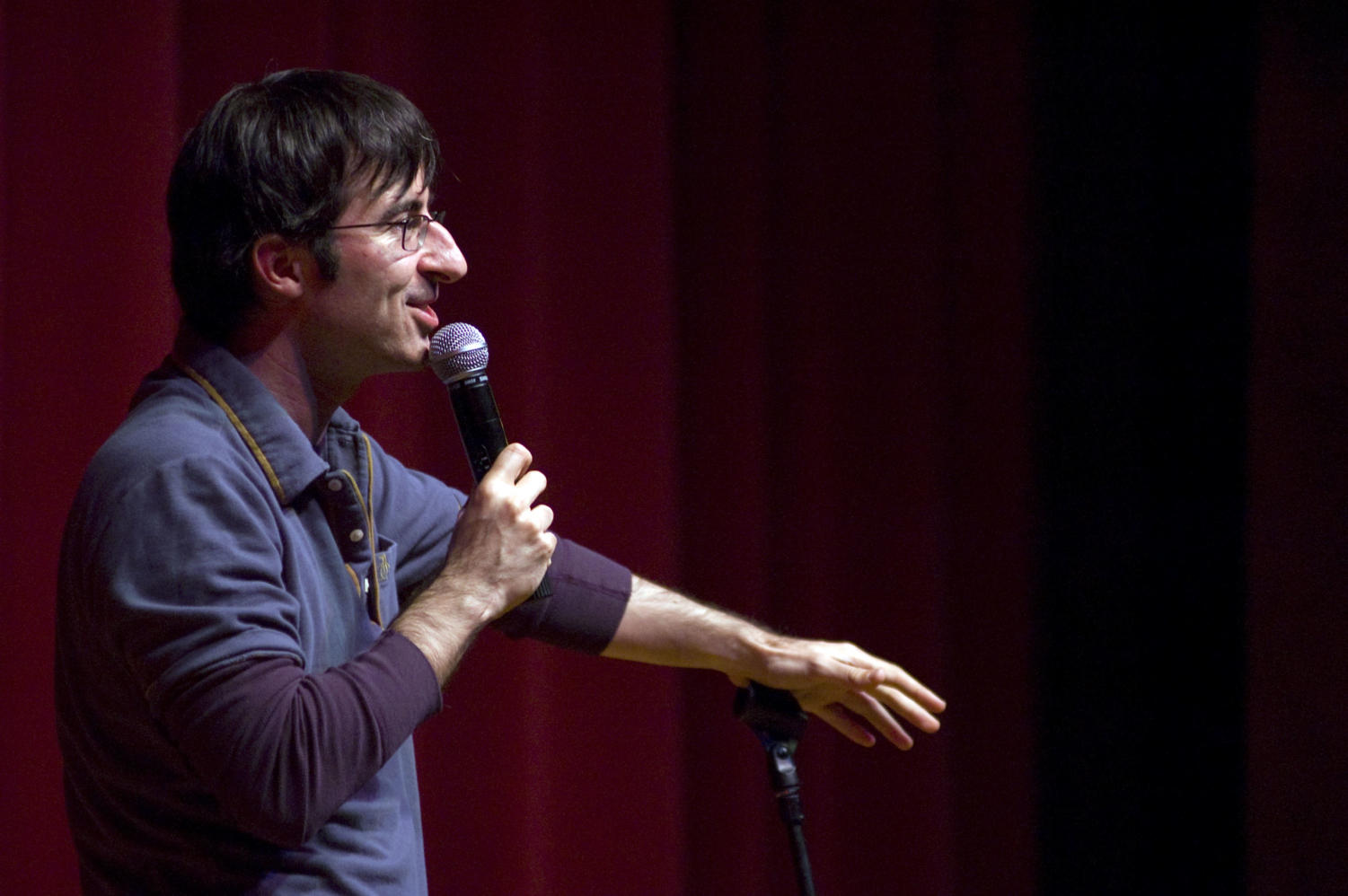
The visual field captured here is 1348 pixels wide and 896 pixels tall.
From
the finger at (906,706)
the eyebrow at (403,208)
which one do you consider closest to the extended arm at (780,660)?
the finger at (906,706)

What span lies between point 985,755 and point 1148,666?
377 millimetres

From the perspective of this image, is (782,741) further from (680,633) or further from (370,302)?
(370,302)

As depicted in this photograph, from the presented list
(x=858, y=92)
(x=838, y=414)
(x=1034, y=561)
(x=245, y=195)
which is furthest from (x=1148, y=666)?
(x=245, y=195)

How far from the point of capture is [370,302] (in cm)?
135

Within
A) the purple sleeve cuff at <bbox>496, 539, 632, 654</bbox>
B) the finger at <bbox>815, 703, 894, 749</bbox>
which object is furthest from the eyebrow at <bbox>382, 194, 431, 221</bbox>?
the finger at <bbox>815, 703, 894, 749</bbox>

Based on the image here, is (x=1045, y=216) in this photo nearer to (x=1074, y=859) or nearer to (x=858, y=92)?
(x=858, y=92)

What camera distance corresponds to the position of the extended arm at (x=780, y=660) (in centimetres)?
148

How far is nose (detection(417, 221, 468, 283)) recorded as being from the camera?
4.58 feet

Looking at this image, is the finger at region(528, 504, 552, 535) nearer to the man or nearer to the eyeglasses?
the man

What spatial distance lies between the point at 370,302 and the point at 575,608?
453 mm

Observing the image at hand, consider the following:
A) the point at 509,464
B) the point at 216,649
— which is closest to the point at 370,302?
the point at 509,464

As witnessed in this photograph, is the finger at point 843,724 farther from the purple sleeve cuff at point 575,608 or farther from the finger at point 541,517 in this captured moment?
the finger at point 541,517

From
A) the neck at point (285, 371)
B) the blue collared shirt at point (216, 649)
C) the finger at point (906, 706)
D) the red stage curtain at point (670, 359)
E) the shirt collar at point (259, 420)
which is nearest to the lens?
the blue collared shirt at point (216, 649)

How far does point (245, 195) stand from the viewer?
130 centimetres
